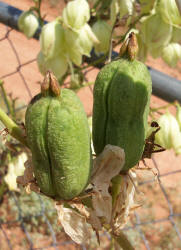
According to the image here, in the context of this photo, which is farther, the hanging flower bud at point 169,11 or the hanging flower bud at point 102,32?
the hanging flower bud at point 102,32

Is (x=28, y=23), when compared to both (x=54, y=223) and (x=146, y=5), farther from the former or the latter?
(x=54, y=223)

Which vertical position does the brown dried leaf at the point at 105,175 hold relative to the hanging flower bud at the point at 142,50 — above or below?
above

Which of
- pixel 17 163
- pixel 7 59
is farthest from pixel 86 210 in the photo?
pixel 7 59

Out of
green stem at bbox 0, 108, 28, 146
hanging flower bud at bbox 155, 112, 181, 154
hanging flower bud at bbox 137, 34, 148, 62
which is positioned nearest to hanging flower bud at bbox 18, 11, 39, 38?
hanging flower bud at bbox 137, 34, 148, 62

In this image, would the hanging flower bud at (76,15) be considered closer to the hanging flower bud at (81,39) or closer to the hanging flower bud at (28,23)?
the hanging flower bud at (81,39)

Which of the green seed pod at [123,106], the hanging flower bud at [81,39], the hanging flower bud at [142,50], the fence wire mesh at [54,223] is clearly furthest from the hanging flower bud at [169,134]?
the fence wire mesh at [54,223]

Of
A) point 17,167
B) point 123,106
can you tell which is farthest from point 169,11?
point 17,167

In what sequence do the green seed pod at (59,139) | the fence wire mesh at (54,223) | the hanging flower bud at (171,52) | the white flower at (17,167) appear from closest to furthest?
the green seed pod at (59,139)
the hanging flower bud at (171,52)
the white flower at (17,167)
the fence wire mesh at (54,223)
